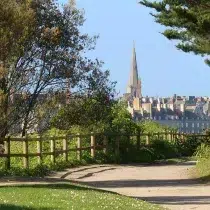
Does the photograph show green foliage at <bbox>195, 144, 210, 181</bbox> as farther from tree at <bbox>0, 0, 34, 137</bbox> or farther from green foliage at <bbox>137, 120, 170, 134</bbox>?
green foliage at <bbox>137, 120, 170, 134</bbox>

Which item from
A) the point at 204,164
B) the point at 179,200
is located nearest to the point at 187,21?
the point at 204,164

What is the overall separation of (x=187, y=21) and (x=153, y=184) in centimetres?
829

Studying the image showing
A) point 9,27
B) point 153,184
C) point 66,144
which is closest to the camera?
point 153,184

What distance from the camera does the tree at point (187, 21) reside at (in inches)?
1058

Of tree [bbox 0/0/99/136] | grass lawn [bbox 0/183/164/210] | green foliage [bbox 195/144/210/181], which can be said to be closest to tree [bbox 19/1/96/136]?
tree [bbox 0/0/99/136]

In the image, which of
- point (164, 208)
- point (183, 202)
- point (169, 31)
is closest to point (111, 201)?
point (164, 208)

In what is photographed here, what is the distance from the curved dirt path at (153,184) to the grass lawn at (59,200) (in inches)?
65.0

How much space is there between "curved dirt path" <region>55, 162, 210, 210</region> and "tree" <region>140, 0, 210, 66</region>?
226 inches

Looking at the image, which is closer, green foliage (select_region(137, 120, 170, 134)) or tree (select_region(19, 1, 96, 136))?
tree (select_region(19, 1, 96, 136))

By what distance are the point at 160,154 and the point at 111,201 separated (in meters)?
25.1

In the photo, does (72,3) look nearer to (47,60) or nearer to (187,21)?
(47,60)

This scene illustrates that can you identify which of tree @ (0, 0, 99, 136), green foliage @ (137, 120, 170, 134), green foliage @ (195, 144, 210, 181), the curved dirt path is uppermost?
tree @ (0, 0, 99, 136)

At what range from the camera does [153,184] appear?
2344 cm

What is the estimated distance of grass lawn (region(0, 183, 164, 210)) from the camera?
45.5 ft
